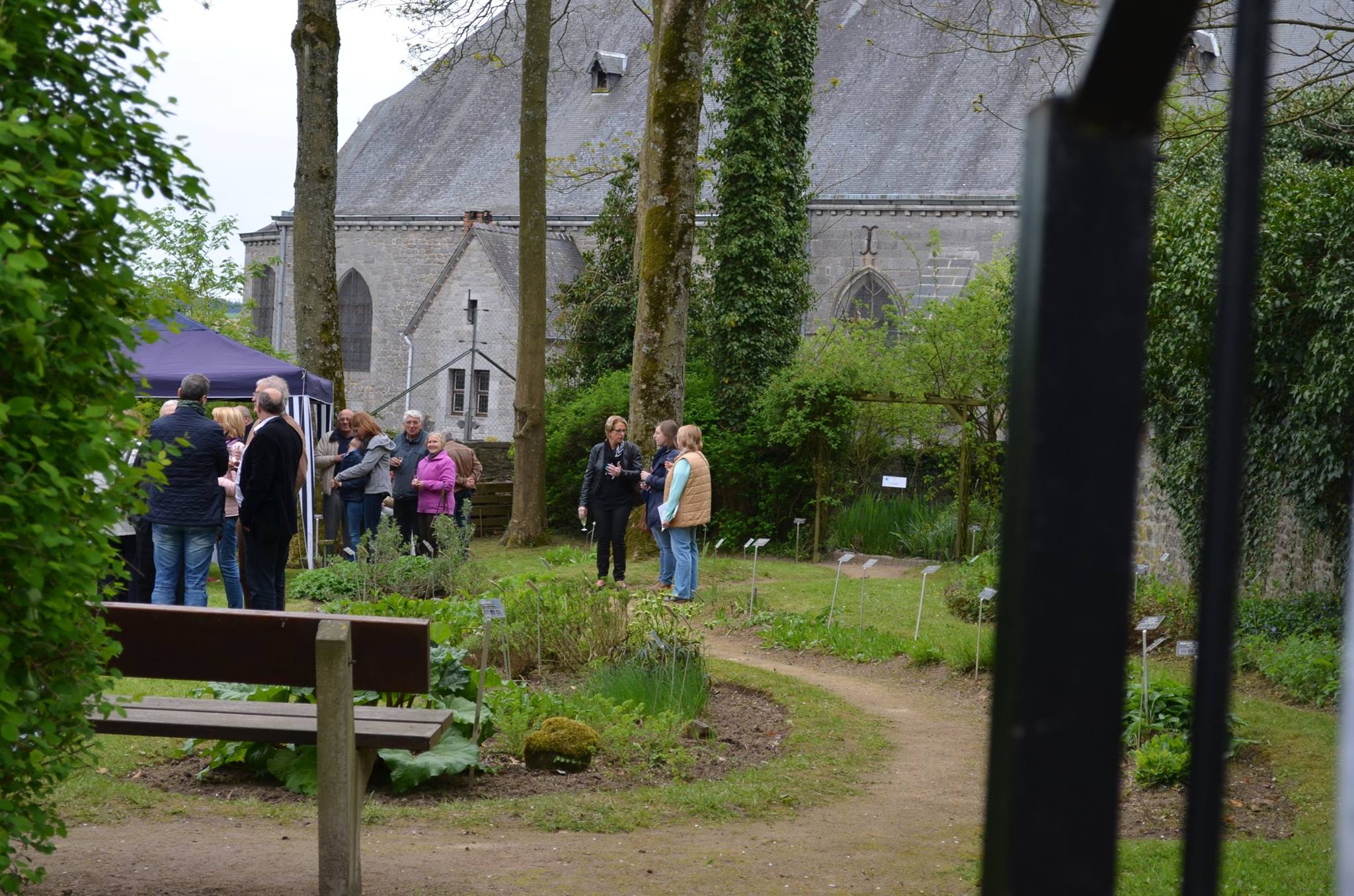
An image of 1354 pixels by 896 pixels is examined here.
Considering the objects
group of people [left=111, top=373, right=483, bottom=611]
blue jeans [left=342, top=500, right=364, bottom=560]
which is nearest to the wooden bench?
group of people [left=111, top=373, right=483, bottom=611]

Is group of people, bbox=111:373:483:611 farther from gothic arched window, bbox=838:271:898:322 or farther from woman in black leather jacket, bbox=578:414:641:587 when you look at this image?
gothic arched window, bbox=838:271:898:322

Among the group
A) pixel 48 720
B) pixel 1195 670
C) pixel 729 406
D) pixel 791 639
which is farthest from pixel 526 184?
pixel 1195 670

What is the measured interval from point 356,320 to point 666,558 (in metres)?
29.7

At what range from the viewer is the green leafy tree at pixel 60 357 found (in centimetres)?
305

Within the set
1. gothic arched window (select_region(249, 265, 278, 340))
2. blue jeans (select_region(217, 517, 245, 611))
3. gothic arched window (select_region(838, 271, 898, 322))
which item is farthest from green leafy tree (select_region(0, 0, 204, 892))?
gothic arched window (select_region(249, 265, 278, 340))

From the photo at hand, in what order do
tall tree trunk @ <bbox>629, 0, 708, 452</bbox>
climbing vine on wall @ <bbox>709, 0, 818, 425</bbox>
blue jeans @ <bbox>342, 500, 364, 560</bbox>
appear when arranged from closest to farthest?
blue jeans @ <bbox>342, 500, 364, 560</bbox>, tall tree trunk @ <bbox>629, 0, 708, 452</bbox>, climbing vine on wall @ <bbox>709, 0, 818, 425</bbox>

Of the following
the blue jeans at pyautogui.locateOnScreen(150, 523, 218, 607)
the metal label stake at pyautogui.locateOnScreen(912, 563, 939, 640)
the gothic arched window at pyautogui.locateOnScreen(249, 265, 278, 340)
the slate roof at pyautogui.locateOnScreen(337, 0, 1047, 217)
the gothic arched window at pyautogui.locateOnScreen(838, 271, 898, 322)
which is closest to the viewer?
the blue jeans at pyautogui.locateOnScreen(150, 523, 218, 607)

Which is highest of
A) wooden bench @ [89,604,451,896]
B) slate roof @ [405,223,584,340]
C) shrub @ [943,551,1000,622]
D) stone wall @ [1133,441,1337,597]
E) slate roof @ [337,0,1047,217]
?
slate roof @ [337,0,1047,217]

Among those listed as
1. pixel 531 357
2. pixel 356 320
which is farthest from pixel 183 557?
pixel 356 320

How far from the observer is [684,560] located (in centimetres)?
1286

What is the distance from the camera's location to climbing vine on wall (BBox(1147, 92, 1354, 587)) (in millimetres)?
11227

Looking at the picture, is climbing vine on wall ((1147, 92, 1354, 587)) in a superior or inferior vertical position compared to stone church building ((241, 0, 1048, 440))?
inferior

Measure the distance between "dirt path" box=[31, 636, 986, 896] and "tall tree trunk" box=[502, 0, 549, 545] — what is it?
45.8 feet

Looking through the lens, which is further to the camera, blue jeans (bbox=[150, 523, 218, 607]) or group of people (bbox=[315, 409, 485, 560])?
group of people (bbox=[315, 409, 485, 560])
